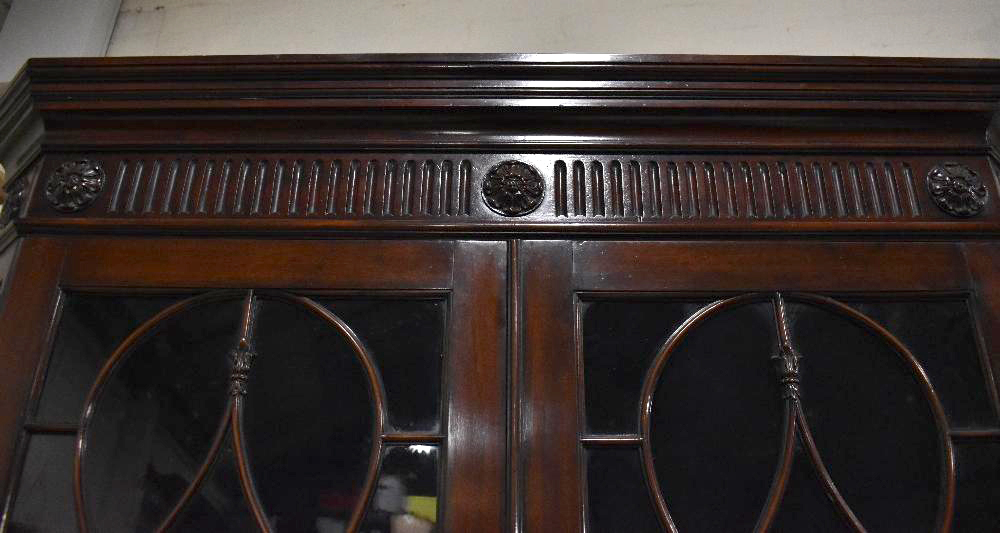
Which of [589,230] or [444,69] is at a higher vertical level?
[444,69]

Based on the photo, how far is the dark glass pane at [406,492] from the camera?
2.22 ft

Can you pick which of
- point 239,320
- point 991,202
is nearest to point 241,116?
point 239,320

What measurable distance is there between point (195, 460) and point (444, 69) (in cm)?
49

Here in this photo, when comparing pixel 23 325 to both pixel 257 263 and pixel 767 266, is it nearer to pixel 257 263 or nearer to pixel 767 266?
pixel 257 263

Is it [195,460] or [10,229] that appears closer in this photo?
[195,460]

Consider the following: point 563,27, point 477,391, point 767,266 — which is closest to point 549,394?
point 477,391

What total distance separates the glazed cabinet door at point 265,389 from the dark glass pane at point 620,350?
0.31ft

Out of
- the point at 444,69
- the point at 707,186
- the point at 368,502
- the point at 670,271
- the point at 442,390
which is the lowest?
the point at 368,502

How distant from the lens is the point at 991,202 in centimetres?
80

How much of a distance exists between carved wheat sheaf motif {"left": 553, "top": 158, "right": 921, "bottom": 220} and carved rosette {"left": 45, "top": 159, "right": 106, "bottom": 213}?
0.53m

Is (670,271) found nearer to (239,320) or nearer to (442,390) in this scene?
(442,390)

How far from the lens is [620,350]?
74 cm

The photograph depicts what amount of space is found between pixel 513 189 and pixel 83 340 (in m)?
0.49

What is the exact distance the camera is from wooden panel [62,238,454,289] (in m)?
0.77
